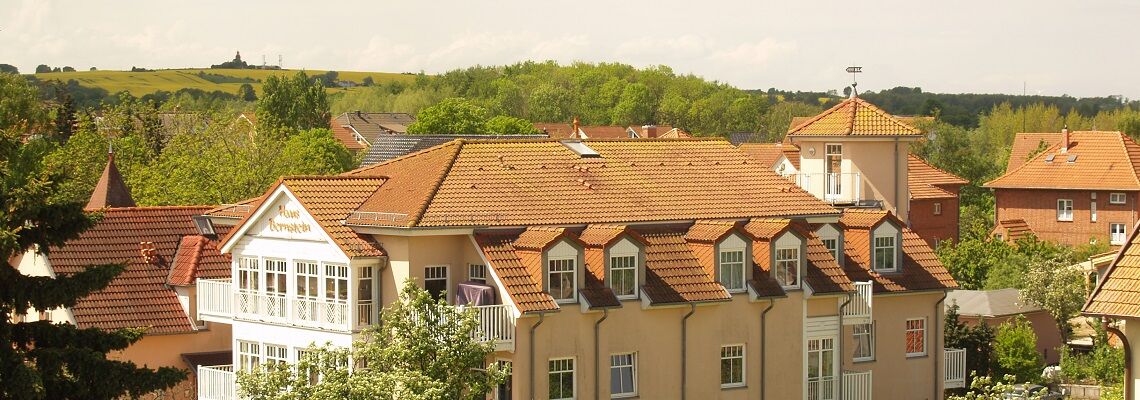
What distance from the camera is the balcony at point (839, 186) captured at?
4966 cm

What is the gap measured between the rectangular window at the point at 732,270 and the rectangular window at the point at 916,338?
716 centimetres

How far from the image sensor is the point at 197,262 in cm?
4609

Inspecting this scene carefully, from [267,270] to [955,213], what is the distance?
48500mm

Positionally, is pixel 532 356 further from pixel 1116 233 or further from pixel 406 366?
pixel 1116 233

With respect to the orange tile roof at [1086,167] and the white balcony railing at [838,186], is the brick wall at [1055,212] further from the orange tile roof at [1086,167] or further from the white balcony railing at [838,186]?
the white balcony railing at [838,186]

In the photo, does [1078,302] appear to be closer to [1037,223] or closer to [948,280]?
[948,280]

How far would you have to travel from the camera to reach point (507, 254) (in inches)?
1497

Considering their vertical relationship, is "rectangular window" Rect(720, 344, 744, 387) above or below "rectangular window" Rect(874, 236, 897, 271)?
below

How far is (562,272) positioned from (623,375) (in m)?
2.83

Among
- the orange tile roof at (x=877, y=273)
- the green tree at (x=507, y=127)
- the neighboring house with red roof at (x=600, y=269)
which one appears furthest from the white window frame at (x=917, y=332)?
the green tree at (x=507, y=127)

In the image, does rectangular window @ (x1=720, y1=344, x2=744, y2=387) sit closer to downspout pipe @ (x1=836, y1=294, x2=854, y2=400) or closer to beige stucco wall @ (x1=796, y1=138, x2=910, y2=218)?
downspout pipe @ (x1=836, y1=294, x2=854, y2=400)

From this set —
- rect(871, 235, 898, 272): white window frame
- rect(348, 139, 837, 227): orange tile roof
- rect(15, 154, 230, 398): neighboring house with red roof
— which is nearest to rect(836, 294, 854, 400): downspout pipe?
rect(348, 139, 837, 227): orange tile roof

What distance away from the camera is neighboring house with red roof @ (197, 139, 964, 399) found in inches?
1499

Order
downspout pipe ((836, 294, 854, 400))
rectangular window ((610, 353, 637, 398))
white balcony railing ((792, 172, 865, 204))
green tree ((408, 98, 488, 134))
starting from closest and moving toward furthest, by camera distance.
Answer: rectangular window ((610, 353, 637, 398)) → downspout pipe ((836, 294, 854, 400)) → white balcony railing ((792, 172, 865, 204)) → green tree ((408, 98, 488, 134))
